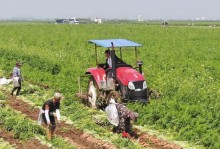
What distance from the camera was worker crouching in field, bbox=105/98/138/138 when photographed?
10.1 metres

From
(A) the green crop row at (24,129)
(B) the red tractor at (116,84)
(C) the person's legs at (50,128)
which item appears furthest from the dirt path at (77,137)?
(B) the red tractor at (116,84)

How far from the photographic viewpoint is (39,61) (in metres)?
21.8

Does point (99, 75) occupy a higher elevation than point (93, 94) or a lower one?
higher

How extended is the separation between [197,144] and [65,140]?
3.20 metres

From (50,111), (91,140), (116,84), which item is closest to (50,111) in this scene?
(50,111)

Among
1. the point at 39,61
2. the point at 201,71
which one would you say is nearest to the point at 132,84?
the point at 201,71

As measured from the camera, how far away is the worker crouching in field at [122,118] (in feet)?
33.2

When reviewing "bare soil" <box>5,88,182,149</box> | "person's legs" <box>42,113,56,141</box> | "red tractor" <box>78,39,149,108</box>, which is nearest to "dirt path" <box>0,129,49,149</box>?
"person's legs" <box>42,113,56,141</box>

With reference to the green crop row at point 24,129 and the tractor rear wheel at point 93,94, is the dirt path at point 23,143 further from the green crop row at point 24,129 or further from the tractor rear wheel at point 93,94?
the tractor rear wheel at point 93,94

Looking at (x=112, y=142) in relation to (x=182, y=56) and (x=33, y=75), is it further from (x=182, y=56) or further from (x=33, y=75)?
(x=182, y=56)

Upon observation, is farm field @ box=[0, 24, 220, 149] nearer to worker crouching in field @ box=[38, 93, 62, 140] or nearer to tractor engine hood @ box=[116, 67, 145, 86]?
tractor engine hood @ box=[116, 67, 145, 86]

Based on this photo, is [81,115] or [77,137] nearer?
[77,137]

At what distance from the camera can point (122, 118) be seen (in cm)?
1018

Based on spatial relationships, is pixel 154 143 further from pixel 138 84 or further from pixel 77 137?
pixel 138 84
